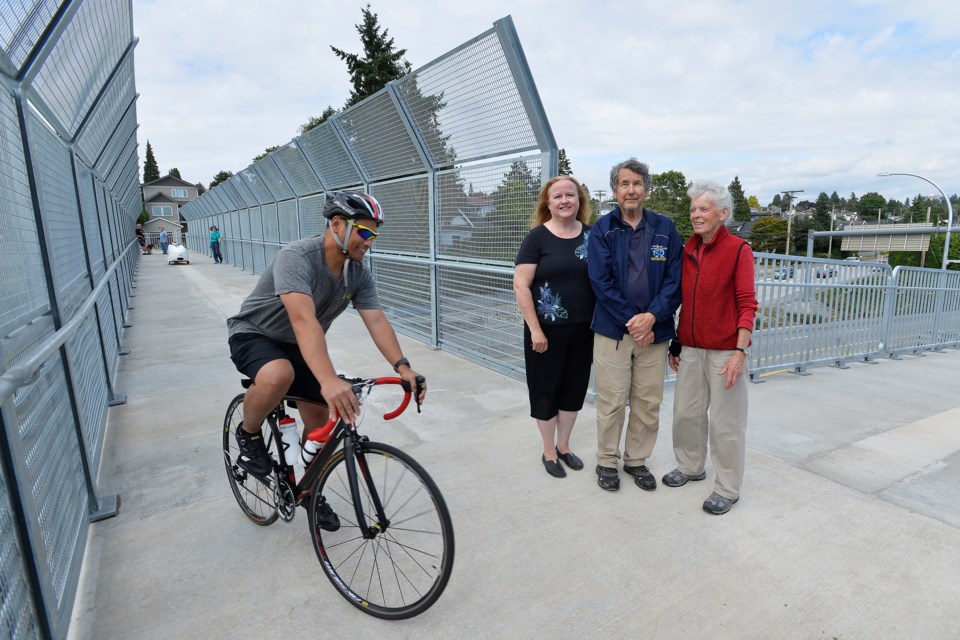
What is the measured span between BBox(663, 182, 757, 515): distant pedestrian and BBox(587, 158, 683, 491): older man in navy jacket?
11cm

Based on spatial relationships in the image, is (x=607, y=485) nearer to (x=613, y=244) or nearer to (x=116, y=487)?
(x=613, y=244)

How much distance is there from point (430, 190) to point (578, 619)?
5.00 metres

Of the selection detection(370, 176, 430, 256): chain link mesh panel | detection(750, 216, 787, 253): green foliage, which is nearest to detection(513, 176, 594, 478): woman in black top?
detection(370, 176, 430, 256): chain link mesh panel

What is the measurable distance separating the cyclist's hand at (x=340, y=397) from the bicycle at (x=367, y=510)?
0.38 feet

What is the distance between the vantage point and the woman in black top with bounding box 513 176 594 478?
3.04m

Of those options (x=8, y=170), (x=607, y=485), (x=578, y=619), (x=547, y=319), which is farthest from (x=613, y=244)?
(x=8, y=170)

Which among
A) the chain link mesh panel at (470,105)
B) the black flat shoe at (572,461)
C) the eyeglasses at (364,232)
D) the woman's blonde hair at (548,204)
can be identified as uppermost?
the chain link mesh panel at (470,105)

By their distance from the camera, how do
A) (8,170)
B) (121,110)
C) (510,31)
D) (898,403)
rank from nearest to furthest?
1. (8,170)
2. (510,31)
3. (898,403)
4. (121,110)

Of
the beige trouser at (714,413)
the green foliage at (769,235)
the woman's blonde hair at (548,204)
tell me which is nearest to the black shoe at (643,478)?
the beige trouser at (714,413)

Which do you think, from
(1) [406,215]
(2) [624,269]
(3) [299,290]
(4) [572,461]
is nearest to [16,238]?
(3) [299,290]

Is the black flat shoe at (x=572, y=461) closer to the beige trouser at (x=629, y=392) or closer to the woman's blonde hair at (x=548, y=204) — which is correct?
the beige trouser at (x=629, y=392)

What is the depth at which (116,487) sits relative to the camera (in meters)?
3.16

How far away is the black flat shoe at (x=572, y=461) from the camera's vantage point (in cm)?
330

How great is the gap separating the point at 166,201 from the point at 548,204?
85849 mm
